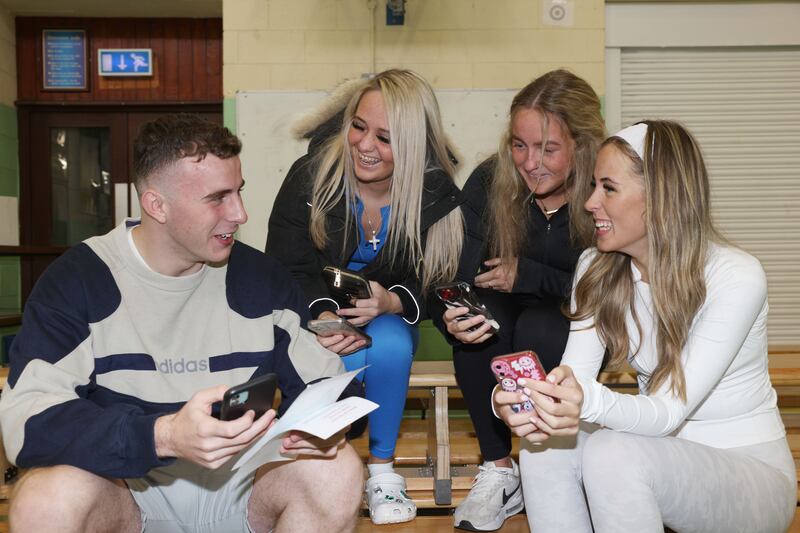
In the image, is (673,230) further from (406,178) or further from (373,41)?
(373,41)

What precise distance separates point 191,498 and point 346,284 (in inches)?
31.3

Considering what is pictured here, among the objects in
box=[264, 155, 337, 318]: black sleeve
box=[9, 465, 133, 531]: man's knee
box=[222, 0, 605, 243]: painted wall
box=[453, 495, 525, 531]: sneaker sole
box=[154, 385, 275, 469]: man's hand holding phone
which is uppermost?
box=[222, 0, 605, 243]: painted wall

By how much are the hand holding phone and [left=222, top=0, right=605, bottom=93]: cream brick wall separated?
323 cm

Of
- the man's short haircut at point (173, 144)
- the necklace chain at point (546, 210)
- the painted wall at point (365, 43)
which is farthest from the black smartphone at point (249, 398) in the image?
the painted wall at point (365, 43)

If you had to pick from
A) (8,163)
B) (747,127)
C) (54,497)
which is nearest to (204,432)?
(54,497)

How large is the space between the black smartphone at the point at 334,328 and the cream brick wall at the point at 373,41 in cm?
275

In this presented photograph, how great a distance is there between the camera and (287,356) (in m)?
1.90

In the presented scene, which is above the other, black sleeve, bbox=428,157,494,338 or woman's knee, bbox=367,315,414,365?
black sleeve, bbox=428,157,494,338

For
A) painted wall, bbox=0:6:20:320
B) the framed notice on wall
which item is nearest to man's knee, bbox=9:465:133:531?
painted wall, bbox=0:6:20:320

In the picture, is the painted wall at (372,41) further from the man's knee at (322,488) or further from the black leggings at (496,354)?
the man's knee at (322,488)

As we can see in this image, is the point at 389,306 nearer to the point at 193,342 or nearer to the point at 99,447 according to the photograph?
the point at 193,342

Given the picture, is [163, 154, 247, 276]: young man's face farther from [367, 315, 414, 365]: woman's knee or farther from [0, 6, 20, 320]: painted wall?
[0, 6, 20, 320]: painted wall

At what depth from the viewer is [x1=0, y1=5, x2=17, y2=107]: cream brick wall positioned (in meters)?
6.22

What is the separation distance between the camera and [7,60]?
6293 millimetres
